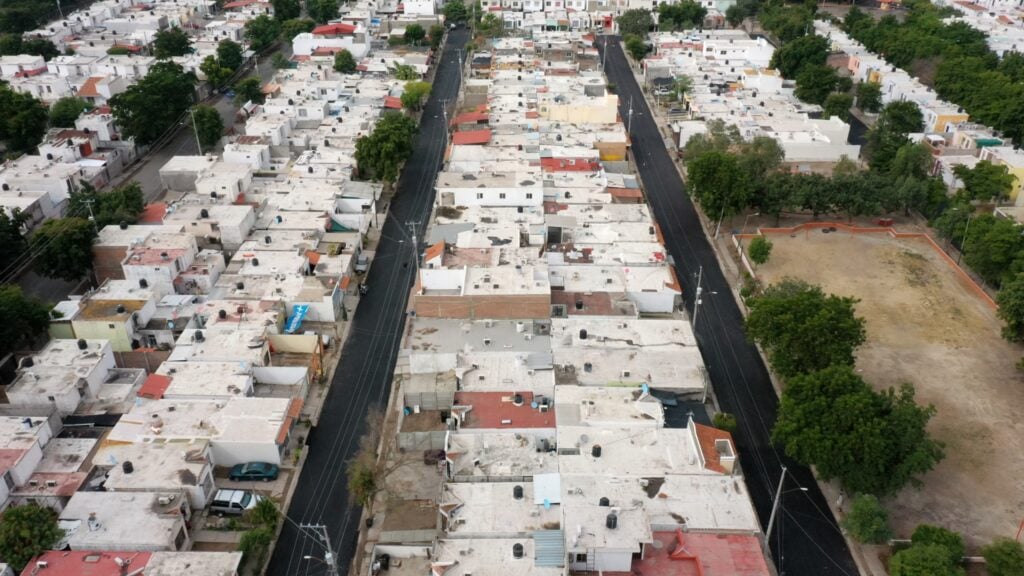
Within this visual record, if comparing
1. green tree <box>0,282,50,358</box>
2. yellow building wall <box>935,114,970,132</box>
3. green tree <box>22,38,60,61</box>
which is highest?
green tree <box>22,38,60,61</box>

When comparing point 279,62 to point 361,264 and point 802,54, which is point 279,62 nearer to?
point 361,264

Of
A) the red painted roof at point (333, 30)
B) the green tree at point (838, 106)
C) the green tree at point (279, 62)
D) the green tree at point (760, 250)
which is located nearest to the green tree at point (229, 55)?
the green tree at point (279, 62)

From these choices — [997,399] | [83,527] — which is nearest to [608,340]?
[997,399]

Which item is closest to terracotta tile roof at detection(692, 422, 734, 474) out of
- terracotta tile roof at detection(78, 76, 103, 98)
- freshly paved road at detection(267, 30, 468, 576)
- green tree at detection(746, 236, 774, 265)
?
freshly paved road at detection(267, 30, 468, 576)

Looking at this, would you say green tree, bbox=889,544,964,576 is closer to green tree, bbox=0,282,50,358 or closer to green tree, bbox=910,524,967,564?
green tree, bbox=910,524,967,564

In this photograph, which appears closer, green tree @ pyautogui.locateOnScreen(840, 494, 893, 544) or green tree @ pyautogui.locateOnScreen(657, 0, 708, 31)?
green tree @ pyautogui.locateOnScreen(840, 494, 893, 544)

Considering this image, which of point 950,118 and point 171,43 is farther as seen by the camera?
point 171,43

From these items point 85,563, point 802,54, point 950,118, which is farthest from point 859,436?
point 802,54
